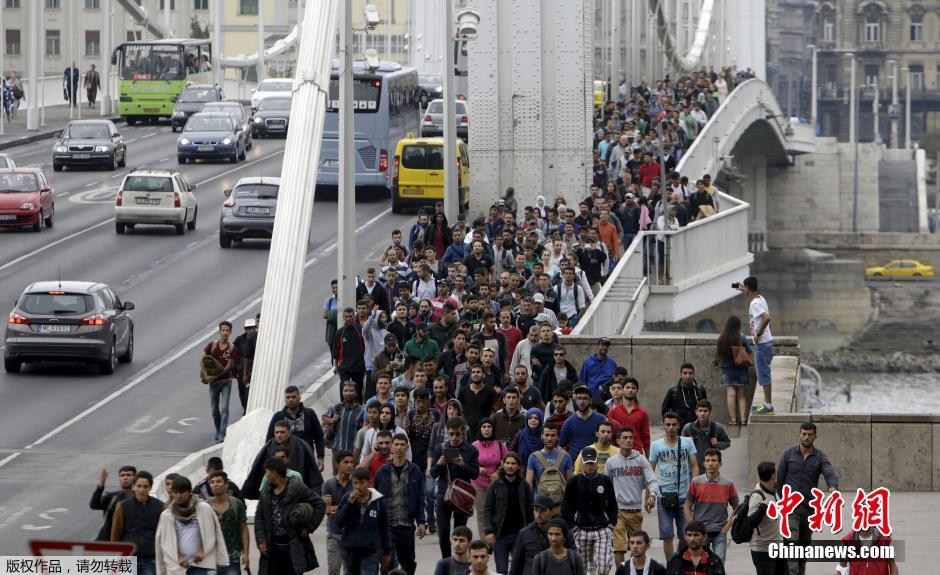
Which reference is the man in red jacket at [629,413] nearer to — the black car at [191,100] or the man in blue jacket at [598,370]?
the man in blue jacket at [598,370]

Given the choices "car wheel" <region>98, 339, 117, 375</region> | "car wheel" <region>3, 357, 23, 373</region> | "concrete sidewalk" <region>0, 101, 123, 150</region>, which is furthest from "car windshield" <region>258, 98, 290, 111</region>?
"car wheel" <region>3, 357, 23, 373</region>

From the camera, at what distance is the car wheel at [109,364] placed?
Answer: 1080 inches

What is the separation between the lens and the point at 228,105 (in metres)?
56.8

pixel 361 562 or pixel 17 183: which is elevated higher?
pixel 17 183

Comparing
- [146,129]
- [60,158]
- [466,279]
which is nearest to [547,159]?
[466,279]

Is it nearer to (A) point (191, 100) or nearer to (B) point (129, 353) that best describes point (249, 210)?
(B) point (129, 353)

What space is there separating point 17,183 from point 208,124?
13464 millimetres

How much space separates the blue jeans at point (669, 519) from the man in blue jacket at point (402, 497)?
1.78 metres

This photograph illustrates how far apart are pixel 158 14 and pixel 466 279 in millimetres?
106452

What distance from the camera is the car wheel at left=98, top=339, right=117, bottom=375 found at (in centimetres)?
2742

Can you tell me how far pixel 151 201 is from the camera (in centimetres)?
4122

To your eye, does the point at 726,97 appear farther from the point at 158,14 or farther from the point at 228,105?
the point at 158,14

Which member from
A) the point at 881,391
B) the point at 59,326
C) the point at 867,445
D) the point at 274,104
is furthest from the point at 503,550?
the point at 881,391

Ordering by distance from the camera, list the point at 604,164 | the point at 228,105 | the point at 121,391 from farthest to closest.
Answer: the point at 228,105 < the point at 604,164 < the point at 121,391
